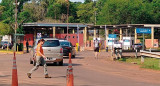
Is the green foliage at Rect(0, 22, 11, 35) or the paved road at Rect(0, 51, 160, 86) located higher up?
the green foliage at Rect(0, 22, 11, 35)

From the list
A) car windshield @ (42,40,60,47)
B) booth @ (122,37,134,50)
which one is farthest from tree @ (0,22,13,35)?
car windshield @ (42,40,60,47)

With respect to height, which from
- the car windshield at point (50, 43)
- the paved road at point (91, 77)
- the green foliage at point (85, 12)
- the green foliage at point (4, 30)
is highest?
the green foliage at point (85, 12)

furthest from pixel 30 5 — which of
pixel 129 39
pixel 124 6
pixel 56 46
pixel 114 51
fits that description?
pixel 56 46

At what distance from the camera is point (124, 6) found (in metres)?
86.0

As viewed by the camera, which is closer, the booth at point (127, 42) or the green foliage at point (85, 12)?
the booth at point (127, 42)

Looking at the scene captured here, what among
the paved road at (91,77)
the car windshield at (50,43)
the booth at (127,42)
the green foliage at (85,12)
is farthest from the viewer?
Answer: the green foliage at (85,12)

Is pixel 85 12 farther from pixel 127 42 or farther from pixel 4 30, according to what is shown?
pixel 127 42

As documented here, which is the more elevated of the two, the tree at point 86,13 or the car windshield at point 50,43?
the tree at point 86,13

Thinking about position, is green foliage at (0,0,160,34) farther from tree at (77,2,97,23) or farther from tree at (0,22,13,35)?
tree at (0,22,13,35)

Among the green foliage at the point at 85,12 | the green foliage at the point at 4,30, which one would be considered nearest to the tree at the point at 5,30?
the green foliage at the point at 4,30

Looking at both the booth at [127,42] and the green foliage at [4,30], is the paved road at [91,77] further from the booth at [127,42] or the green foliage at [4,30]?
the green foliage at [4,30]

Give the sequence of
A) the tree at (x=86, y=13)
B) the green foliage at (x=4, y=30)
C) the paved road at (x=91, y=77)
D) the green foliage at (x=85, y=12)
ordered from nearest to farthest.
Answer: the paved road at (x=91, y=77)
the green foliage at (x=4, y=30)
the green foliage at (x=85, y=12)
the tree at (x=86, y=13)

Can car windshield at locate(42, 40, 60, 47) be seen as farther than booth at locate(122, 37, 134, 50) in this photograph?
No

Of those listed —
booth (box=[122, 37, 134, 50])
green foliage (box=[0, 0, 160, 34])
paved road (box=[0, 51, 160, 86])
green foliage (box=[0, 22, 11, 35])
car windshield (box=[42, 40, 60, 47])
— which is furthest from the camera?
green foliage (box=[0, 0, 160, 34])
